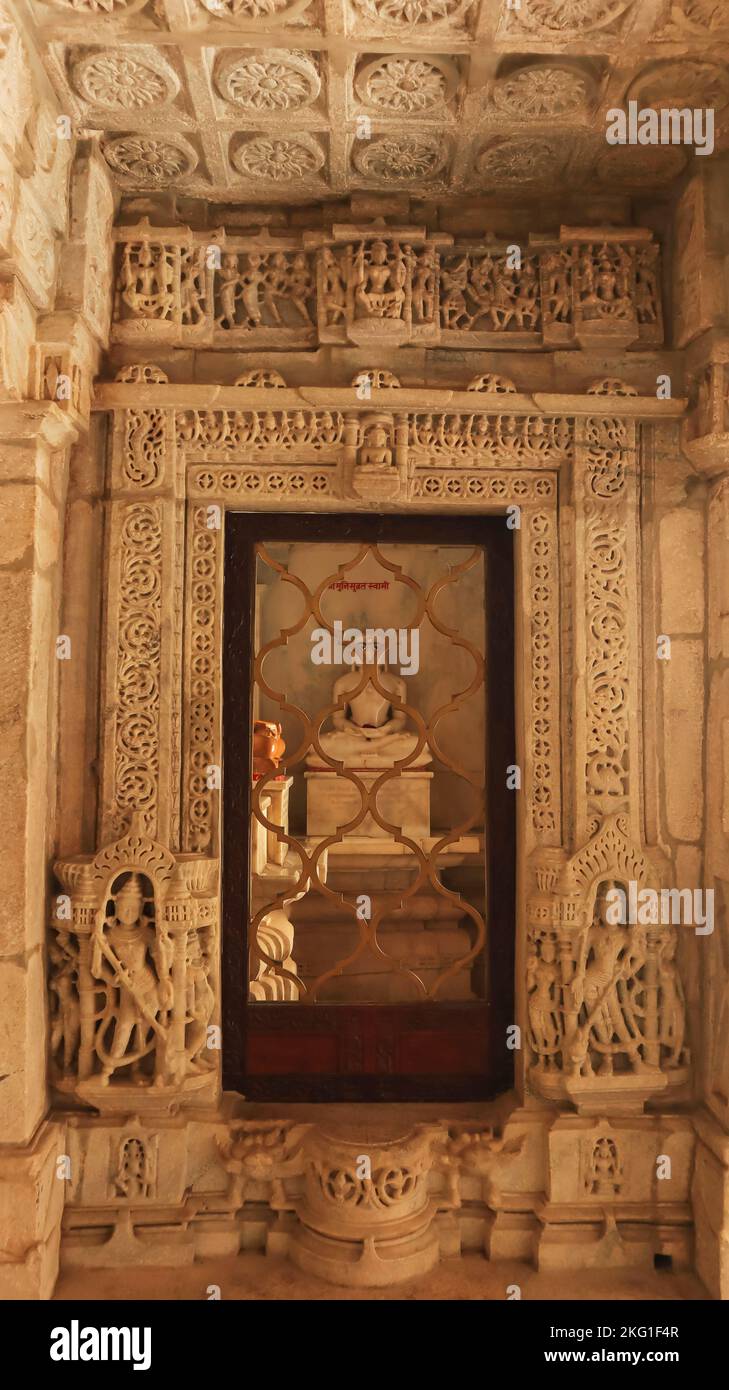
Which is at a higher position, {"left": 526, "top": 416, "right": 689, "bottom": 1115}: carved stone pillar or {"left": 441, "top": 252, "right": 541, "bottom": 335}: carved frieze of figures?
{"left": 441, "top": 252, "right": 541, "bottom": 335}: carved frieze of figures

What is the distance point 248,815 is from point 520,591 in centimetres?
152

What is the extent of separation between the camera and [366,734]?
4.23 meters

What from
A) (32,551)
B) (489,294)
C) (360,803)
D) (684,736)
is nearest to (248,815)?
(360,803)

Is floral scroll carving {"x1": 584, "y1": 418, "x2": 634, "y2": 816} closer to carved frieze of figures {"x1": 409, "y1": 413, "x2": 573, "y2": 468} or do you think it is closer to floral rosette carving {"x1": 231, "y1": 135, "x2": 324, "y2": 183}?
carved frieze of figures {"x1": 409, "y1": 413, "x2": 573, "y2": 468}

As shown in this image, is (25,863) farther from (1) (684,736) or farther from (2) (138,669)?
(1) (684,736)

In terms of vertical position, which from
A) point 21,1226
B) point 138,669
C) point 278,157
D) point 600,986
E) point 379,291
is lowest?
point 21,1226

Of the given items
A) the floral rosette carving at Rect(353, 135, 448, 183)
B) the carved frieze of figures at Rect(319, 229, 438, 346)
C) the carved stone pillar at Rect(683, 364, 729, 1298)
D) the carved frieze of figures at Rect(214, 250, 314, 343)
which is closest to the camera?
the carved stone pillar at Rect(683, 364, 729, 1298)

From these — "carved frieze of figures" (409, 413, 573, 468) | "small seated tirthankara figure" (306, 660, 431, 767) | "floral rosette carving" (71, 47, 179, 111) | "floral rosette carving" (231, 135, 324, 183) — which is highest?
"floral rosette carving" (71, 47, 179, 111)

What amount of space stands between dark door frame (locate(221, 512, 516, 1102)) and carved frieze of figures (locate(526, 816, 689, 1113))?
0.24 m

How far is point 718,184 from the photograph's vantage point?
365cm

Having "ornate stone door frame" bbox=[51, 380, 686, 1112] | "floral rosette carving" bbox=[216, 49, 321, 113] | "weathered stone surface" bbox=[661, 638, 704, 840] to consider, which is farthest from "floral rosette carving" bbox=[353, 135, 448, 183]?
"weathered stone surface" bbox=[661, 638, 704, 840]

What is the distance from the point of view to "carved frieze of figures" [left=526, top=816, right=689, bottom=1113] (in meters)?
3.66

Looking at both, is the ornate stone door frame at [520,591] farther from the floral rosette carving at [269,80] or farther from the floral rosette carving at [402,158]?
the floral rosette carving at [269,80]
